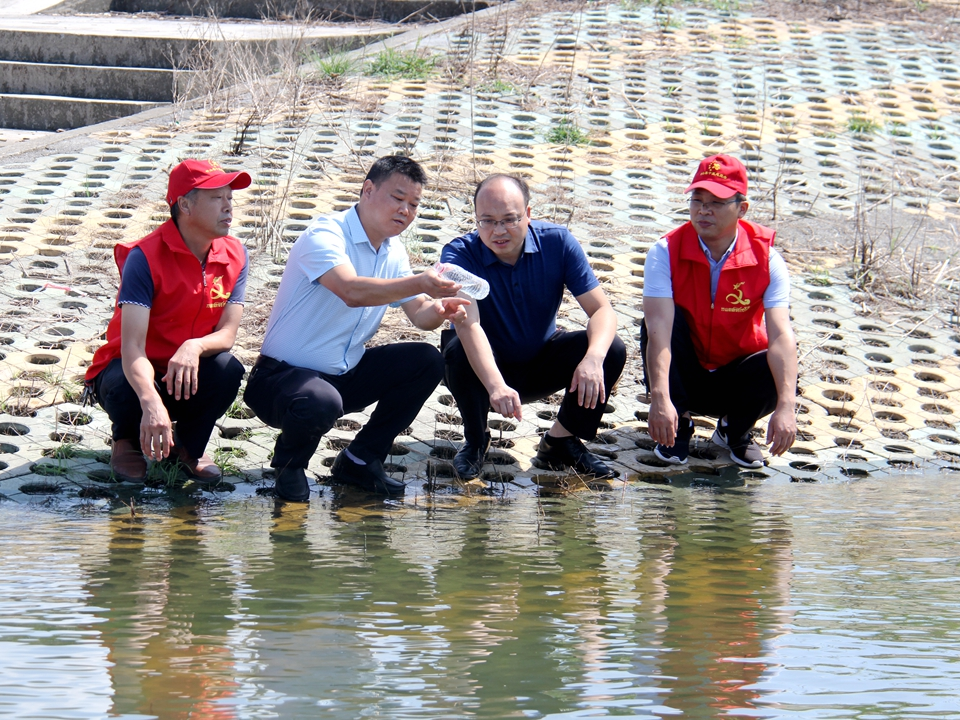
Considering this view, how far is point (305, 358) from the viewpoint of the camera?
14.5 ft

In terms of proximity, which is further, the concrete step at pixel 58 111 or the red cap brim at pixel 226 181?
the concrete step at pixel 58 111

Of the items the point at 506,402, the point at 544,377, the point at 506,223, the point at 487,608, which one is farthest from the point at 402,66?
the point at 487,608

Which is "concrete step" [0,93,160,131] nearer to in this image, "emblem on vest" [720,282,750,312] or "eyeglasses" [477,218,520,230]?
"eyeglasses" [477,218,520,230]

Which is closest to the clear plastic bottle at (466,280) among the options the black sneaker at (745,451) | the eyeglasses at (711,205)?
the eyeglasses at (711,205)

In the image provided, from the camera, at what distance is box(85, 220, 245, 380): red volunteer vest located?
13.8 ft

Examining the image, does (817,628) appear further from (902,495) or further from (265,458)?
(265,458)

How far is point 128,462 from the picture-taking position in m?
4.24

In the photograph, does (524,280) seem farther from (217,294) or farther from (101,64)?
(101,64)

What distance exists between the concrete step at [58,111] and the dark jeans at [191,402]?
5.84 meters

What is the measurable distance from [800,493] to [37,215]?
188 inches

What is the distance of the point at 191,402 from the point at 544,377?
1.48 meters

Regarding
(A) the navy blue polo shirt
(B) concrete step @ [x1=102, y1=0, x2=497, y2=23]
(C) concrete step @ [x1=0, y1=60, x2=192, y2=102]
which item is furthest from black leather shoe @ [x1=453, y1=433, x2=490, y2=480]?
(B) concrete step @ [x1=102, y1=0, x2=497, y2=23]

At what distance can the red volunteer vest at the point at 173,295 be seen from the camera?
13.8ft

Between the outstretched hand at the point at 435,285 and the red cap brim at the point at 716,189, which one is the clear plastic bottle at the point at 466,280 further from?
the red cap brim at the point at 716,189
